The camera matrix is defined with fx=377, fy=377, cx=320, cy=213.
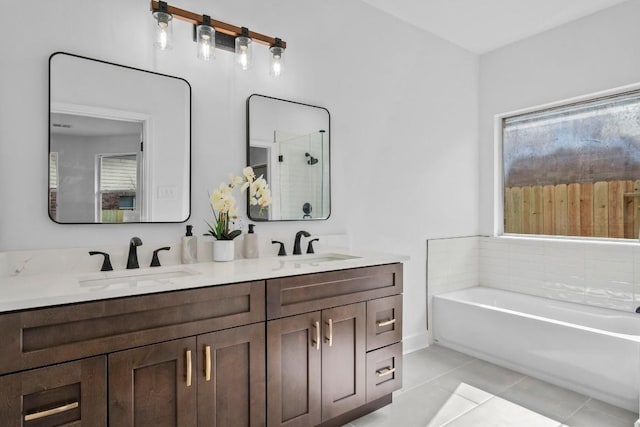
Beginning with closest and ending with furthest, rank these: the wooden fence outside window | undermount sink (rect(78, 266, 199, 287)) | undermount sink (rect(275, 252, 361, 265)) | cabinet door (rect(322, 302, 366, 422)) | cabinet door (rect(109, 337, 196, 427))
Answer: cabinet door (rect(109, 337, 196, 427)), undermount sink (rect(78, 266, 199, 287)), cabinet door (rect(322, 302, 366, 422)), undermount sink (rect(275, 252, 361, 265)), the wooden fence outside window

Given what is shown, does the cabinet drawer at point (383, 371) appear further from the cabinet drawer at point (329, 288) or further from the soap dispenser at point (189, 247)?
the soap dispenser at point (189, 247)

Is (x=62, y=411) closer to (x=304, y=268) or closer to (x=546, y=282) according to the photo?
(x=304, y=268)

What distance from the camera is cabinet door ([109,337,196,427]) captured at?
4.44 ft

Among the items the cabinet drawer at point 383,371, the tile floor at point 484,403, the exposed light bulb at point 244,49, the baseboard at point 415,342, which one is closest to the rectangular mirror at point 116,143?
the exposed light bulb at point 244,49

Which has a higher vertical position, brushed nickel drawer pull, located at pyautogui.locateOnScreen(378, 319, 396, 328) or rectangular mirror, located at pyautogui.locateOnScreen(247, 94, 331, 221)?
rectangular mirror, located at pyautogui.locateOnScreen(247, 94, 331, 221)

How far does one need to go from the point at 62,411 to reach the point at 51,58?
150 centimetres

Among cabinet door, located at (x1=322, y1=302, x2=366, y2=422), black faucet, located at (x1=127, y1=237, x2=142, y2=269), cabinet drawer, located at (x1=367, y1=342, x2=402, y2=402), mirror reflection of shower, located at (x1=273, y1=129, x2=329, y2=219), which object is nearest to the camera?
black faucet, located at (x1=127, y1=237, x2=142, y2=269)

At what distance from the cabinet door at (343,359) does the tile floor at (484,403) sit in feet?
0.83

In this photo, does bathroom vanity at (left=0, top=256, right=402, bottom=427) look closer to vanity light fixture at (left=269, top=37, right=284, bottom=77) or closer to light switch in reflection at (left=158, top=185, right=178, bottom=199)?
light switch in reflection at (left=158, top=185, right=178, bottom=199)

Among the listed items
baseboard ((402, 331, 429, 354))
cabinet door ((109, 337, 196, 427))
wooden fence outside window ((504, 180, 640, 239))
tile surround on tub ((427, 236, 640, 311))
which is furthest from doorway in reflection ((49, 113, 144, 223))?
wooden fence outside window ((504, 180, 640, 239))

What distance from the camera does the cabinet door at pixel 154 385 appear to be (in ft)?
4.44

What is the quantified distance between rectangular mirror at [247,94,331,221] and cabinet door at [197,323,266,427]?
86 centimetres

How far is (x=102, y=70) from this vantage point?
1.84 meters

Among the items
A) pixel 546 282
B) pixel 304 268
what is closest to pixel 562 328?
pixel 546 282
